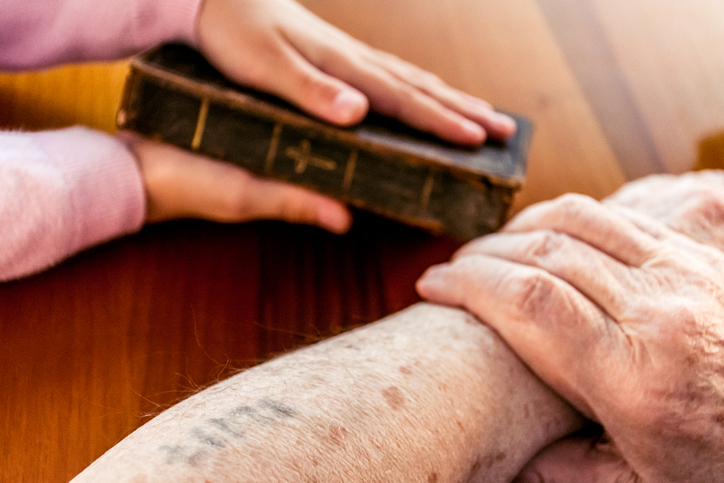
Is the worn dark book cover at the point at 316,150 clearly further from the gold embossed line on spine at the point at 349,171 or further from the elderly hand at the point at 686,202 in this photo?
the elderly hand at the point at 686,202

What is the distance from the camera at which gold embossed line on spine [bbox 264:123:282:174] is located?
546 millimetres

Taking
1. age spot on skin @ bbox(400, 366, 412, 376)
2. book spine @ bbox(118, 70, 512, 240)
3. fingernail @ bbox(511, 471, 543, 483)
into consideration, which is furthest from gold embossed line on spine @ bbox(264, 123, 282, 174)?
fingernail @ bbox(511, 471, 543, 483)

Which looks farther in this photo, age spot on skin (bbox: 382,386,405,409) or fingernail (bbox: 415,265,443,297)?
fingernail (bbox: 415,265,443,297)

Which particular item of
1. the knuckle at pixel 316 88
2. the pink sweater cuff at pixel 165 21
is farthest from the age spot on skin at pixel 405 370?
the pink sweater cuff at pixel 165 21

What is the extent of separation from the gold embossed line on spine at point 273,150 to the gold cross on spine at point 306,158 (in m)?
0.01

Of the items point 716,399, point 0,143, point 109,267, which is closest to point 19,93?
point 0,143

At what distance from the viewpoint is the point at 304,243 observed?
63cm

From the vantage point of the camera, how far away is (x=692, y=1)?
104cm

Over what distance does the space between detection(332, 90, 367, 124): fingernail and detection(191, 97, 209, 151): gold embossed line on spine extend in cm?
15

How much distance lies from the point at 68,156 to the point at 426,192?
1.38ft

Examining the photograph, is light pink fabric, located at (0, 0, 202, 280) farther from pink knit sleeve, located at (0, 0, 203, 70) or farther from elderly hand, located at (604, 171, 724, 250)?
elderly hand, located at (604, 171, 724, 250)

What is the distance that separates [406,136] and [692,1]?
91 cm

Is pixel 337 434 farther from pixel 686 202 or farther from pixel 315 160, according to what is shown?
pixel 686 202

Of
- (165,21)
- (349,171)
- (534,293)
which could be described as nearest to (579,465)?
(534,293)
